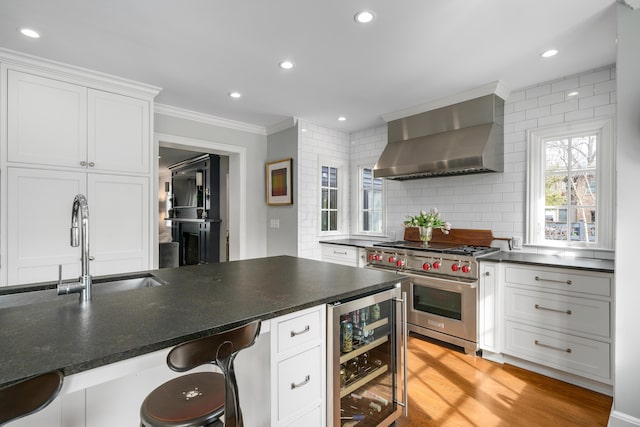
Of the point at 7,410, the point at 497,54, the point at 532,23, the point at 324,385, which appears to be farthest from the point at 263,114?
the point at 7,410

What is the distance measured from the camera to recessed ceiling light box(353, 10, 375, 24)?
6.24 ft

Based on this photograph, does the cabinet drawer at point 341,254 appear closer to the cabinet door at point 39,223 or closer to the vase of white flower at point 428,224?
the vase of white flower at point 428,224

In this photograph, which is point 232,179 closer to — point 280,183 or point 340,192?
point 280,183

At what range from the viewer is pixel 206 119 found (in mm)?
3887

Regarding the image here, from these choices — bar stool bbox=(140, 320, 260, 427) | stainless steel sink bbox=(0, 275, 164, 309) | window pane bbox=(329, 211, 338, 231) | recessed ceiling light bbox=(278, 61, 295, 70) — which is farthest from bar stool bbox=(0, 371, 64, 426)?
window pane bbox=(329, 211, 338, 231)

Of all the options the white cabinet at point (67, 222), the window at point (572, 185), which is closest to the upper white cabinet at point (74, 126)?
the white cabinet at point (67, 222)

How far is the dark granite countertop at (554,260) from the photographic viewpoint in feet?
7.36

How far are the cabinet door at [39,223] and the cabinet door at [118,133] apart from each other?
0.27 meters

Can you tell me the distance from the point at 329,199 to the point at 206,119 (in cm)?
198

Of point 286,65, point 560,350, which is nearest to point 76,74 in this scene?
point 286,65

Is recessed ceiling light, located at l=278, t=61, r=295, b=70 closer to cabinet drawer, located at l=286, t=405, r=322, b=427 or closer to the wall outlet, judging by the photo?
cabinet drawer, located at l=286, t=405, r=322, b=427

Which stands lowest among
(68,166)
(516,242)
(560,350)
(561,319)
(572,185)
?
(560,350)

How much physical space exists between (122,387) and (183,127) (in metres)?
3.16

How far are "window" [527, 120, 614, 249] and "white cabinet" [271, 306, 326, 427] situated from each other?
2.59 metres
